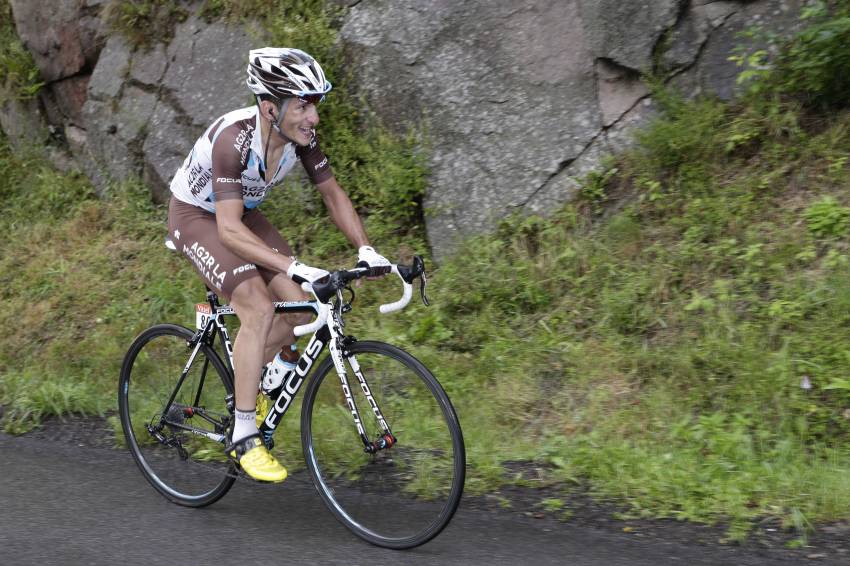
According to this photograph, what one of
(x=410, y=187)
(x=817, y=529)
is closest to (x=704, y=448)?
(x=817, y=529)

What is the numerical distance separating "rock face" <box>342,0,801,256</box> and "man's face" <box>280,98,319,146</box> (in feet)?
9.27

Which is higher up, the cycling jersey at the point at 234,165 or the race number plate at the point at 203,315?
the cycling jersey at the point at 234,165

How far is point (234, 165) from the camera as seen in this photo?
4309 mm

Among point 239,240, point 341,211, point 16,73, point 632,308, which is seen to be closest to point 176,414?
point 239,240

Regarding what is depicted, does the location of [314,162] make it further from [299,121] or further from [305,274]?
[305,274]

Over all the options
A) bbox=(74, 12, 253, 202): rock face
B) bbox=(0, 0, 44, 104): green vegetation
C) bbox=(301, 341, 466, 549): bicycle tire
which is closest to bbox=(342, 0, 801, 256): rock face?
bbox=(74, 12, 253, 202): rock face

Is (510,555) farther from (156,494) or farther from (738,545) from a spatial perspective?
(156,494)

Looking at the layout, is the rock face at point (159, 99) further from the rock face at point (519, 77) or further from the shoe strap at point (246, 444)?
the shoe strap at point (246, 444)

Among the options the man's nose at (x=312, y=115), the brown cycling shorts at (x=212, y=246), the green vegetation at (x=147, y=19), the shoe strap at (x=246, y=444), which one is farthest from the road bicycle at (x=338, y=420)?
the green vegetation at (x=147, y=19)

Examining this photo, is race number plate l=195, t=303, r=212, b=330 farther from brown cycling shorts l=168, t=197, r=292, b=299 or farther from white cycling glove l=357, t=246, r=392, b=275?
white cycling glove l=357, t=246, r=392, b=275

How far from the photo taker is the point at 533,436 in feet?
17.3

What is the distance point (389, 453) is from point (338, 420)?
0.30m

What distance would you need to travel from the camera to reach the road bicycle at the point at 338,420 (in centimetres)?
407

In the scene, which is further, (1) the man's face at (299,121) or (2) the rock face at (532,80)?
(2) the rock face at (532,80)
